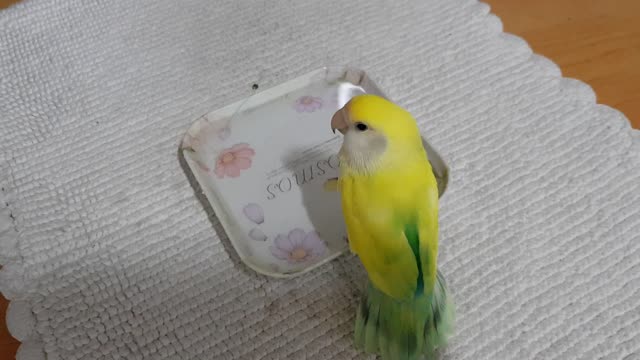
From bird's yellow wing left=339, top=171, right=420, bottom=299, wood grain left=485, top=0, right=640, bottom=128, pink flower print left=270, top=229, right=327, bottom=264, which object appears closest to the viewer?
bird's yellow wing left=339, top=171, right=420, bottom=299

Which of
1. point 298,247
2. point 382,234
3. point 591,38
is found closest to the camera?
point 382,234

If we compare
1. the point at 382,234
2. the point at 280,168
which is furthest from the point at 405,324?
the point at 280,168

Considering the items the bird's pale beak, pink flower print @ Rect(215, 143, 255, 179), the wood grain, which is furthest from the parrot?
the wood grain

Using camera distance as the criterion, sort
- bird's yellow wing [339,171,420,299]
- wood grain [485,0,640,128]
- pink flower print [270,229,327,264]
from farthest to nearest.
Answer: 1. wood grain [485,0,640,128]
2. pink flower print [270,229,327,264]
3. bird's yellow wing [339,171,420,299]

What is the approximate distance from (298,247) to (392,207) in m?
0.15

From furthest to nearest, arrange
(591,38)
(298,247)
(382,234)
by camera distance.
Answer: (591,38), (298,247), (382,234)

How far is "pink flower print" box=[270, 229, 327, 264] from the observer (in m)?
0.47

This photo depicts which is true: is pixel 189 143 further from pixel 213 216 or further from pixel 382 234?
pixel 382 234

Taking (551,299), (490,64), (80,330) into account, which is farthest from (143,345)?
(490,64)

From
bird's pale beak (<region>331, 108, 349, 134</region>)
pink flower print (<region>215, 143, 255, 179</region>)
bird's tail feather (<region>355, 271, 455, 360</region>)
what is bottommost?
bird's tail feather (<region>355, 271, 455, 360</region>)

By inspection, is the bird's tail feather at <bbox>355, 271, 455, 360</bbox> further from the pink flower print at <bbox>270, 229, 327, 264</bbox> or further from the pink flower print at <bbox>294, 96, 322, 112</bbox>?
the pink flower print at <bbox>294, 96, 322, 112</bbox>

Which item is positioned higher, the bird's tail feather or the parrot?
the parrot

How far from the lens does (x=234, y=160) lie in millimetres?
516

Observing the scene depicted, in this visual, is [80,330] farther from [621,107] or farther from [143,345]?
[621,107]
